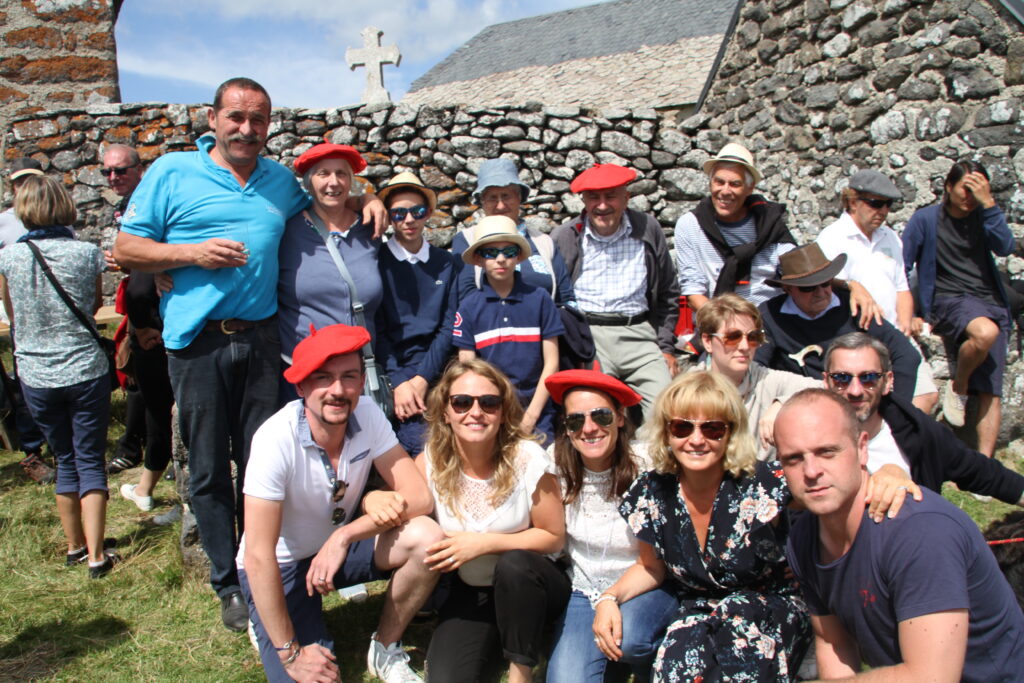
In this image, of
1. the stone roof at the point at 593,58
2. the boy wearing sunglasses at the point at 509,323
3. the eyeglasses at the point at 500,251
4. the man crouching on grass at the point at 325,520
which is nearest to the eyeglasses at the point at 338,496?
the man crouching on grass at the point at 325,520

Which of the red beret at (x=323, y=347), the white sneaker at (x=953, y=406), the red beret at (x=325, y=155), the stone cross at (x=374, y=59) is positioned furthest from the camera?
the stone cross at (x=374, y=59)

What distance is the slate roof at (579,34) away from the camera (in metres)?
15.9

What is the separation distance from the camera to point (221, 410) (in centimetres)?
299

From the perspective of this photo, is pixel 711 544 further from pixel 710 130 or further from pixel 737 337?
pixel 710 130

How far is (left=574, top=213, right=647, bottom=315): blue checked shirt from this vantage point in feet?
13.4

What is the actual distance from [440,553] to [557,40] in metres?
18.3

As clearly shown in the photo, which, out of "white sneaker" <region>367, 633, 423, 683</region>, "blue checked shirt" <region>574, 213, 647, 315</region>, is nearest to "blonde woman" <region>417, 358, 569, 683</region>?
"white sneaker" <region>367, 633, 423, 683</region>

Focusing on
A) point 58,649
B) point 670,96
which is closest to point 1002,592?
point 58,649

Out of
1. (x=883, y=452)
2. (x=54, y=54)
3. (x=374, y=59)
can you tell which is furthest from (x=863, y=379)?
(x=54, y=54)

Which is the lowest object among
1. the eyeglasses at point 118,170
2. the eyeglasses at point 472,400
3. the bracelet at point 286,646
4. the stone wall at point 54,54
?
the bracelet at point 286,646

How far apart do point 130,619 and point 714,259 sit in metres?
3.50

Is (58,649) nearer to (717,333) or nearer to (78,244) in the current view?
(78,244)

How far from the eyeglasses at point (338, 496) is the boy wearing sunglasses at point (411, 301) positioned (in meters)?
0.78

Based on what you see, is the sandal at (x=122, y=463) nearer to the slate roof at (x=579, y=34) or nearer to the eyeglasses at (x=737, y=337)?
the eyeglasses at (x=737, y=337)
